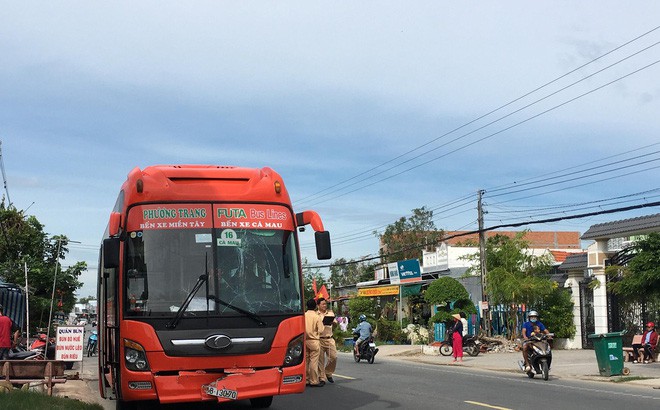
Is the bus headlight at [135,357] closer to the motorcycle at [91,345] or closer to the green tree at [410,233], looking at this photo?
the motorcycle at [91,345]

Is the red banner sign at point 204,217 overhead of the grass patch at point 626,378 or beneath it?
overhead

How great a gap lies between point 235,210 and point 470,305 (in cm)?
2878

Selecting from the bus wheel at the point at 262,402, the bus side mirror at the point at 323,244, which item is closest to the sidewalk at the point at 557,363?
the bus wheel at the point at 262,402

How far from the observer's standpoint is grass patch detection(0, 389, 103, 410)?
36.5 feet

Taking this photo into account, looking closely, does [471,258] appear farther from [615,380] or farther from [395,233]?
[395,233]

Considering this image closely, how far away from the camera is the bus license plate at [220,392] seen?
1039 cm

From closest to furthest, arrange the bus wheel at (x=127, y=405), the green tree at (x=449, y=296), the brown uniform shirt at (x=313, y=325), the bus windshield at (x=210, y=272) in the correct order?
1. the bus windshield at (x=210, y=272)
2. the bus wheel at (x=127, y=405)
3. the brown uniform shirt at (x=313, y=325)
4. the green tree at (x=449, y=296)

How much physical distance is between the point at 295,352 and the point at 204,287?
1467mm

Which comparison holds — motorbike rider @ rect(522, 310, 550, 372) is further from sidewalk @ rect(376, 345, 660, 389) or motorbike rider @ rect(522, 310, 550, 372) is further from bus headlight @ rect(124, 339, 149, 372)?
bus headlight @ rect(124, 339, 149, 372)

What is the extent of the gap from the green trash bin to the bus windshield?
11.8m

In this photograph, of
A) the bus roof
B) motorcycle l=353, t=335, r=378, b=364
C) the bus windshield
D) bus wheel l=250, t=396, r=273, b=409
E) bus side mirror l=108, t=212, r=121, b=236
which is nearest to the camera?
the bus windshield

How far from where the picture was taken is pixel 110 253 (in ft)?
34.3

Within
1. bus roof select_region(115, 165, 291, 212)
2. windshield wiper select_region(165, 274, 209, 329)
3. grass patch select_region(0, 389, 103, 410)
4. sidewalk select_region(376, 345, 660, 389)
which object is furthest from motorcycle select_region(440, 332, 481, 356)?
windshield wiper select_region(165, 274, 209, 329)

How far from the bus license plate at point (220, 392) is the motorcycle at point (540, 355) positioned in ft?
36.0
